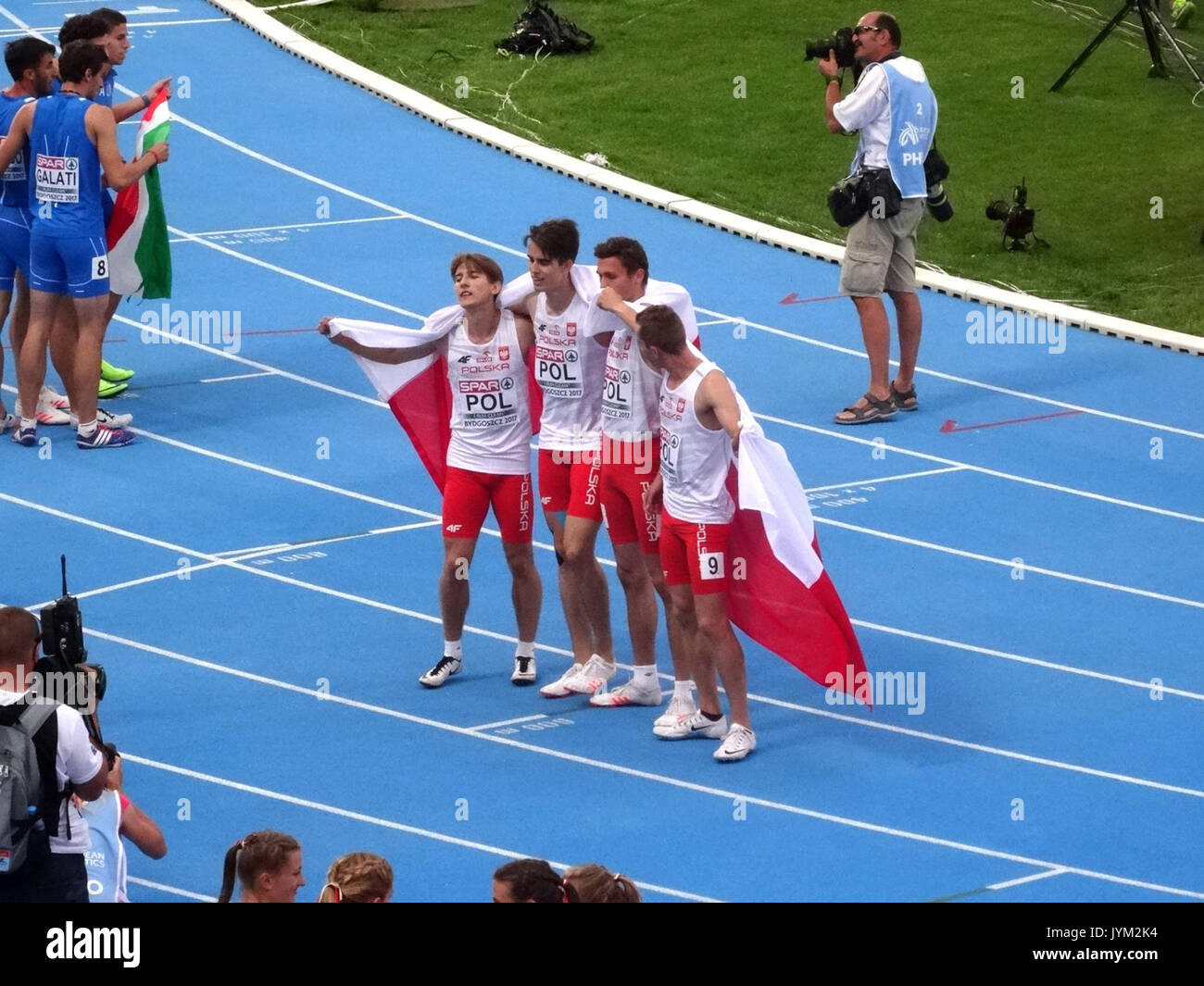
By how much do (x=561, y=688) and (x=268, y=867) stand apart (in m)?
3.63

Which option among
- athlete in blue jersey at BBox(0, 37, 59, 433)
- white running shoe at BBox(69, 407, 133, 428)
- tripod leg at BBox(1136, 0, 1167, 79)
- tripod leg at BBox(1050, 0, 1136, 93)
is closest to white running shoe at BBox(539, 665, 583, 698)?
white running shoe at BBox(69, 407, 133, 428)

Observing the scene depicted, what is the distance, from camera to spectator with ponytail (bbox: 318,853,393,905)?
596 centimetres

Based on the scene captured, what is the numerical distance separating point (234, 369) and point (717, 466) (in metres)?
6.09

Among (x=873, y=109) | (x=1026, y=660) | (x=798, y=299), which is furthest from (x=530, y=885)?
(x=798, y=299)

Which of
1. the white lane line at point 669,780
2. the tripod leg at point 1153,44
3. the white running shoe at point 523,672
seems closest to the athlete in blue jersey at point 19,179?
the white lane line at point 669,780

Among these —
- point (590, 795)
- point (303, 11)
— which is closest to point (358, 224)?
point (303, 11)

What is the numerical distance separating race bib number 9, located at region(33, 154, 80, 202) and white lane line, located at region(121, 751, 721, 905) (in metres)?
4.41

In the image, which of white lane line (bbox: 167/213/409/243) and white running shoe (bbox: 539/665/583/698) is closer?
white running shoe (bbox: 539/665/583/698)

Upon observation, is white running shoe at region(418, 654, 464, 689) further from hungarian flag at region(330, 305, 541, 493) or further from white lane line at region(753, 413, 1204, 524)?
white lane line at region(753, 413, 1204, 524)

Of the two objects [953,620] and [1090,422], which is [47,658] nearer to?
[953,620]

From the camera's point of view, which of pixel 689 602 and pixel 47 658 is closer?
pixel 47 658

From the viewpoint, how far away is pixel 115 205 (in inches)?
525

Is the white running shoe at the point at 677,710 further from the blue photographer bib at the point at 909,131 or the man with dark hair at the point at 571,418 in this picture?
the blue photographer bib at the point at 909,131

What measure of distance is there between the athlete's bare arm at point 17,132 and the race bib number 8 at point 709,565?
18.2 feet
